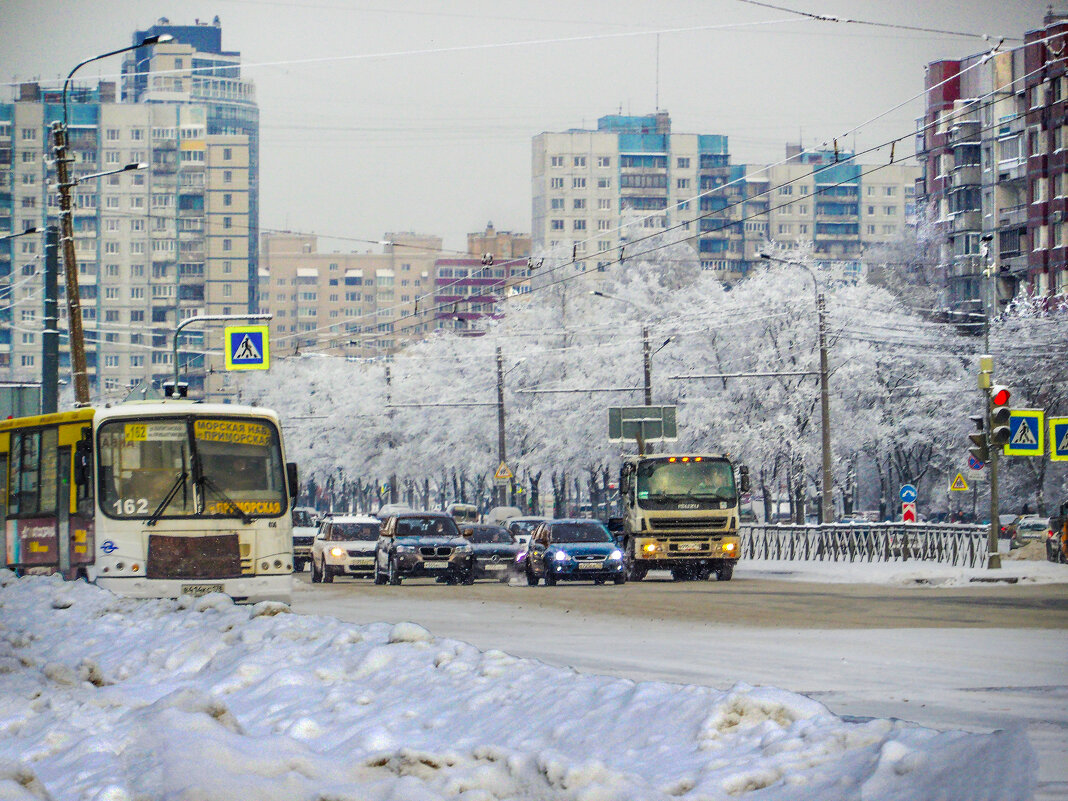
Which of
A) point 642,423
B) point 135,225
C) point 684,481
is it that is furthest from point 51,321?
point 135,225

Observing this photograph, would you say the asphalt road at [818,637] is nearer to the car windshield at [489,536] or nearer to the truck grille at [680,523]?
the truck grille at [680,523]

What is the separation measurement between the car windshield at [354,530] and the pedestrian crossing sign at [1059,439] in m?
15.5

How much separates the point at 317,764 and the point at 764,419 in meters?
58.1

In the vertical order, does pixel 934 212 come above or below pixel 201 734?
above

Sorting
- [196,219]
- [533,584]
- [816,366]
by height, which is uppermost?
[196,219]

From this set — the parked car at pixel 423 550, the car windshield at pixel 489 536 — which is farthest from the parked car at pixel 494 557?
the parked car at pixel 423 550

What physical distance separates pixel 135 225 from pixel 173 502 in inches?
6277

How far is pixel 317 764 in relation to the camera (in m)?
7.86

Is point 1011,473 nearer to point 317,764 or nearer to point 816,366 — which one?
point 816,366

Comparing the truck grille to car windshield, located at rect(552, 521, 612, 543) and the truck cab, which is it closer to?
the truck cab

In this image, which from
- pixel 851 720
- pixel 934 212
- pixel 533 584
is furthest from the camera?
pixel 934 212

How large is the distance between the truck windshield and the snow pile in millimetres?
21116

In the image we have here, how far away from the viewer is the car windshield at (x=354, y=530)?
38.8 m

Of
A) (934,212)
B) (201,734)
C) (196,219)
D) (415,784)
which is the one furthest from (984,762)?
(196,219)
